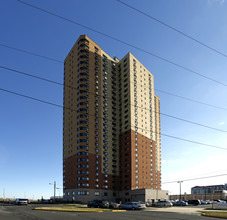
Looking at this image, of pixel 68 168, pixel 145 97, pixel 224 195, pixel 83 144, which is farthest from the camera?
pixel 224 195

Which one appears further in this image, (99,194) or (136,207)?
(99,194)

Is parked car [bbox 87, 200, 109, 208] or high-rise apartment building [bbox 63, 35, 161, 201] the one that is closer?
parked car [bbox 87, 200, 109, 208]

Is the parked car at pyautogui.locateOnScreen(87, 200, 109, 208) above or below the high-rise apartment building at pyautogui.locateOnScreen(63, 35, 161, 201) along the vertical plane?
below

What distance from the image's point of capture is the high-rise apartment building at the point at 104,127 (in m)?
108

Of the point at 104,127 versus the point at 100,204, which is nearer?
the point at 100,204

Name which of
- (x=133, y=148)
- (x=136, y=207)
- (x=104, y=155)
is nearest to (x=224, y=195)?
(x=133, y=148)

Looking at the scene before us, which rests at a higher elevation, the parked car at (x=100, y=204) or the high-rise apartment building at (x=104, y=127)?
the high-rise apartment building at (x=104, y=127)

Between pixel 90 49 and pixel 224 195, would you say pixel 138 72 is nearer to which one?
pixel 90 49

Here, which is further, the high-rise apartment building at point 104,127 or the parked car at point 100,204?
the high-rise apartment building at point 104,127

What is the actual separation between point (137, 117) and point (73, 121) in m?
31.5

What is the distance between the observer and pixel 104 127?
118500 millimetres

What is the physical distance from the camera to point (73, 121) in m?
115

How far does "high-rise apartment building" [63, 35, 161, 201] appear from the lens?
4250 inches

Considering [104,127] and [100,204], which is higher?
[104,127]
